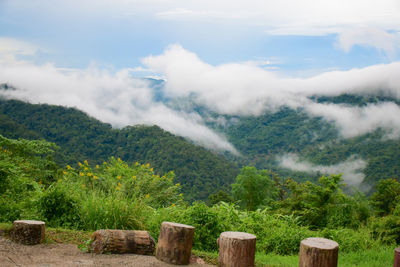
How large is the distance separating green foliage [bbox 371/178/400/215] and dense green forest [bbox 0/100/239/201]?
40.8 meters

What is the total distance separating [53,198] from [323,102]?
193628 mm

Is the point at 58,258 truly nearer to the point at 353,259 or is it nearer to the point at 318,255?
the point at 318,255

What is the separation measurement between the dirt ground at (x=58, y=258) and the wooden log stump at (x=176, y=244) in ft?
0.39

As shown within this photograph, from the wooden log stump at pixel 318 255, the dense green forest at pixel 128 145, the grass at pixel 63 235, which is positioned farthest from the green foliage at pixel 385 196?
the dense green forest at pixel 128 145

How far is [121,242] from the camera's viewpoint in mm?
4703

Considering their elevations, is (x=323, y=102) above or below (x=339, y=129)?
above

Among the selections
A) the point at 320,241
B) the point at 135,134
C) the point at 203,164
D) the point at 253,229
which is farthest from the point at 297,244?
the point at 135,134

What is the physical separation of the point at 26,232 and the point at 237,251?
2845mm

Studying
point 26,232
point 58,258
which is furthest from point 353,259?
point 26,232

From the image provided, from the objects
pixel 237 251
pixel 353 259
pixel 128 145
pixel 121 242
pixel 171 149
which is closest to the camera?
pixel 237 251

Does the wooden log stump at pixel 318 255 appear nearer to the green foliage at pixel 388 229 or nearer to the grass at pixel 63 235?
the grass at pixel 63 235

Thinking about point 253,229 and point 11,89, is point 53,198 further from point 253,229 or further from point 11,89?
point 11,89

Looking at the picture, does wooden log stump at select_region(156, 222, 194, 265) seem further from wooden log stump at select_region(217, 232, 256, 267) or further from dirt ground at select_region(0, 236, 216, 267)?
wooden log stump at select_region(217, 232, 256, 267)

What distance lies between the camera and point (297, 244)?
260 inches
